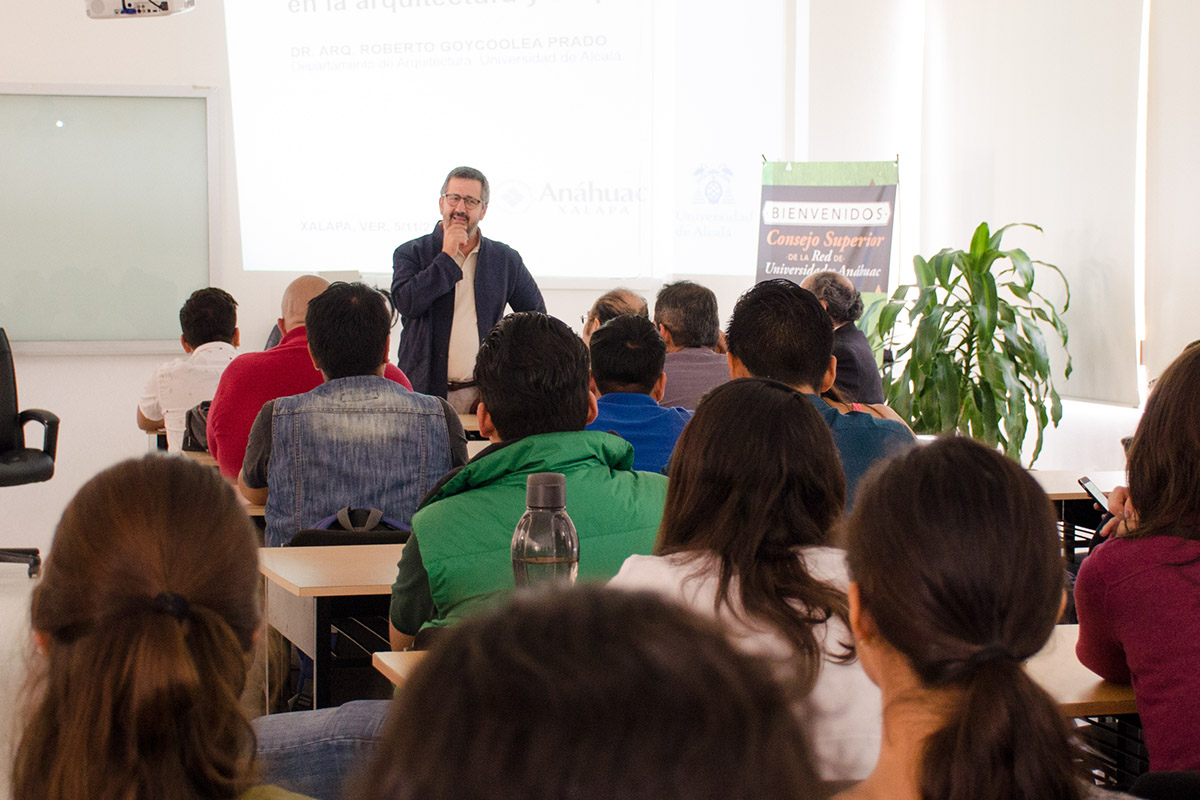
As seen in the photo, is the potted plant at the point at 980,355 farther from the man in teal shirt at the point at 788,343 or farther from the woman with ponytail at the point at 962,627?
the woman with ponytail at the point at 962,627

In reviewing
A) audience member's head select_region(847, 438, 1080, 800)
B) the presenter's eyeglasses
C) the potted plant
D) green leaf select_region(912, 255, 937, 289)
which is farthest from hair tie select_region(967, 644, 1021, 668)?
green leaf select_region(912, 255, 937, 289)

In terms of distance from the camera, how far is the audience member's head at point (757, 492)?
1.44m

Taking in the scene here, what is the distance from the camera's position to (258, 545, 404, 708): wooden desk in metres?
2.21

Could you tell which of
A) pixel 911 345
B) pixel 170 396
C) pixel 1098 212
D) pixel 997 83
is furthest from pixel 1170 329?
pixel 170 396

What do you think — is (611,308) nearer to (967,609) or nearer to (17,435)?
(17,435)

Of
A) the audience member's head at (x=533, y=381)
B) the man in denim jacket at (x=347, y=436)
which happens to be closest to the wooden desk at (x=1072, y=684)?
the audience member's head at (x=533, y=381)

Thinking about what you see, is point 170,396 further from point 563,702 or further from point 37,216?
point 563,702

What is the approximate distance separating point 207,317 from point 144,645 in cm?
391

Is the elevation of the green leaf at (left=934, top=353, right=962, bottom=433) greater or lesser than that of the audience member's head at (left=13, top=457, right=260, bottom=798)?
lesser

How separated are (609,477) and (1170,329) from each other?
3530 mm

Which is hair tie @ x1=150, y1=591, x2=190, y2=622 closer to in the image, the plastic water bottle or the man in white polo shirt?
the plastic water bottle

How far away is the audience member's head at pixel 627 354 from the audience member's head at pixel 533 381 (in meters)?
0.91

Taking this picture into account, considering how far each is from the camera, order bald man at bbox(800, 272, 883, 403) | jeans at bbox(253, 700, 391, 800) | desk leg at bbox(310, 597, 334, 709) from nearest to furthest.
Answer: jeans at bbox(253, 700, 391, 800) → desk leg at bbox(310, 597, 334, 709) → bald man at bbox(800, 272, 883, 403)

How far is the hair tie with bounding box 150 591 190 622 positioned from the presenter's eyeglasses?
3753mm
